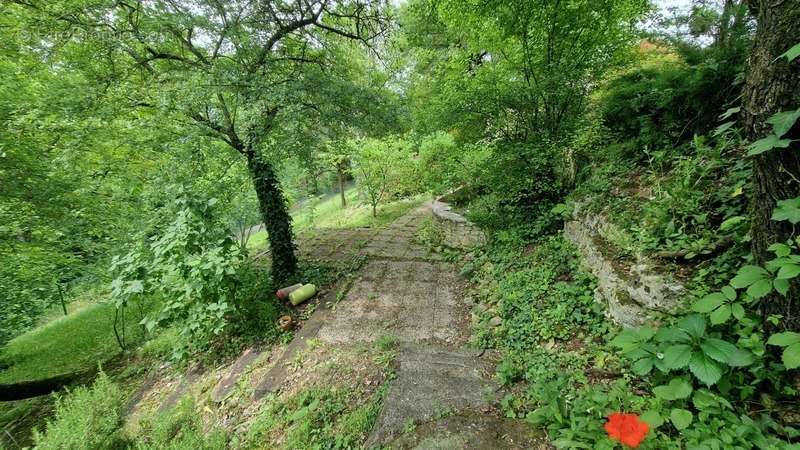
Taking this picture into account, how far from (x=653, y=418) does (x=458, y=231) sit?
3.64 metres

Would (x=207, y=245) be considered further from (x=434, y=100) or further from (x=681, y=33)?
(x=681, y=33)

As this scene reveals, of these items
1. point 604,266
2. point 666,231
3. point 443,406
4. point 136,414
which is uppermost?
point 666,231

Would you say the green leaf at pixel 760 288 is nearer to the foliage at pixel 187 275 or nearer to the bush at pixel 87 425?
the foliage at pixel 187 275

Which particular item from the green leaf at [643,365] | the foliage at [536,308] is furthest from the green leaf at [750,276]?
the foliage at [536,308]

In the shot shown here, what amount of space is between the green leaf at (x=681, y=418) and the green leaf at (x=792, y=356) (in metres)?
0.40

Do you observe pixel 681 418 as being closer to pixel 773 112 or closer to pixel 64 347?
pixel 773 112

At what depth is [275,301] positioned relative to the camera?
162 inches

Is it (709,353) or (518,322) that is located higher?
(709,353)

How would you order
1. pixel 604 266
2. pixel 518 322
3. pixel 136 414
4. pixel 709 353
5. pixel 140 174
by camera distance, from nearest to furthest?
pixel 709 353
pixel 604 266
pixel 518 322
pixel 136 414
pixel 140 174

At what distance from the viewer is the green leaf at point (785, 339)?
1.19 metres

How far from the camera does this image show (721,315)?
1372 mm

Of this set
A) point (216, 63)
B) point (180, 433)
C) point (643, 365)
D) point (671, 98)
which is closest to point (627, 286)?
point (643, 365)

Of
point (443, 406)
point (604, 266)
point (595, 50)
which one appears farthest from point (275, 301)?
point (595, 50)

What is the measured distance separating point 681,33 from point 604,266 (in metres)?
2.27
